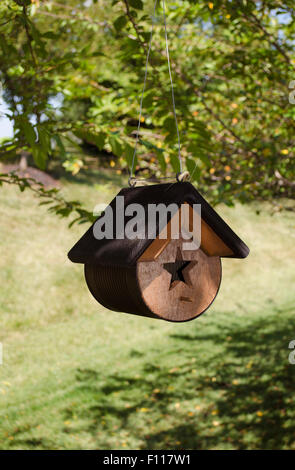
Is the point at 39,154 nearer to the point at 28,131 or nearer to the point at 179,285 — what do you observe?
the point at 28,131

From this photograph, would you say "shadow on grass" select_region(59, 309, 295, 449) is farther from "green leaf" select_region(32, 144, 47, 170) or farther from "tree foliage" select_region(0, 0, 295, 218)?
"green leaf" select_region(32, 144, 47, 170)

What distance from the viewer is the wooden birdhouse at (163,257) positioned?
176 cm

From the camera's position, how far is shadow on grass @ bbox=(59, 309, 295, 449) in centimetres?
559

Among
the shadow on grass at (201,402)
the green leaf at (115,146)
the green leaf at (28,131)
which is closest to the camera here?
the green leaf at (28,131)

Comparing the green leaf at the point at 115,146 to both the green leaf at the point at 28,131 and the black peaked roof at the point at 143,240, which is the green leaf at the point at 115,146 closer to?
the green leaf at the point at 28,131

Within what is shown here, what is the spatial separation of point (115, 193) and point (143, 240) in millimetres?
7356

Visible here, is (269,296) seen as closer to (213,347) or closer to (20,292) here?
(213,347)

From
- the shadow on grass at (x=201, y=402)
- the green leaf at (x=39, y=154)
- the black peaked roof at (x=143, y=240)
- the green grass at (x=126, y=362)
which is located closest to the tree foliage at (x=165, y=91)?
the green leaf at (x=39, y=154)

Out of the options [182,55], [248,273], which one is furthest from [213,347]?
[248,273]

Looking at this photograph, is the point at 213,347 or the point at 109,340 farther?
the point at 109,340

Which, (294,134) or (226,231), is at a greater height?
(294,134)

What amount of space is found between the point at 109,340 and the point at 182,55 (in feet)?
18.3

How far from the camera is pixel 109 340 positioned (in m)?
9.70
